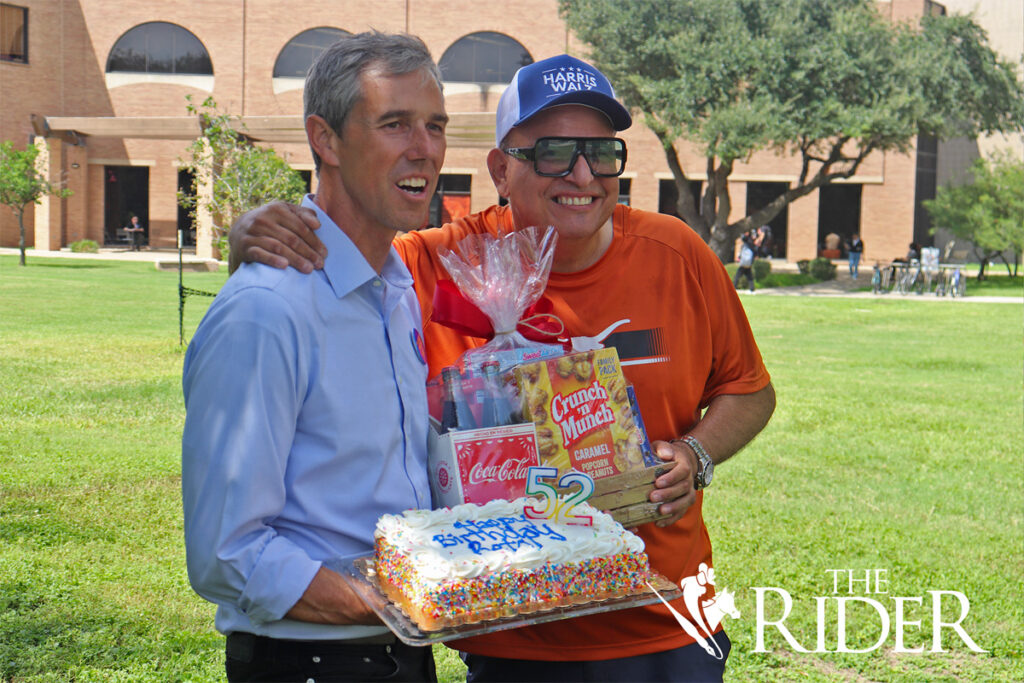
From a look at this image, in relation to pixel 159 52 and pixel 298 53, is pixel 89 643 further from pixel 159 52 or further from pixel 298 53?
pixel 159 52

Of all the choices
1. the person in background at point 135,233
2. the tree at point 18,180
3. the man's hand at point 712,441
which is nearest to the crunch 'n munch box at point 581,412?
the man's hand at point 712,441

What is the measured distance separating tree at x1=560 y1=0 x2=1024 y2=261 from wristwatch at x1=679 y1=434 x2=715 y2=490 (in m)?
30.1

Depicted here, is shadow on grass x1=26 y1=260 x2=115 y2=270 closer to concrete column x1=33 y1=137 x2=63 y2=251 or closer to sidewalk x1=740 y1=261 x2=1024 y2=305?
concrete column x1=33 y1=137 x2=63 y2=251

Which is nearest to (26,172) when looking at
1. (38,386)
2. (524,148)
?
(38,386)

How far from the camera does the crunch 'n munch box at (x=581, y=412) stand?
2.29m

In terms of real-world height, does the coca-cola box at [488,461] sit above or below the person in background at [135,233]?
below

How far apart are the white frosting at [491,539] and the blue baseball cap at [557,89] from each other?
1096 millimetres

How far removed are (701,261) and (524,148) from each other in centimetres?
59

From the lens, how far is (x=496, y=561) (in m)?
2.05

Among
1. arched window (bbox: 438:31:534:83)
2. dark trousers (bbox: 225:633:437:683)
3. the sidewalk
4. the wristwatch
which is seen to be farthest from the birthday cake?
arched window (bbox: 438:31:534:83)

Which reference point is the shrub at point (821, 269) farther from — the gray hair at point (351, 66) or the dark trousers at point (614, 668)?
the gray hair at point (351, 66)

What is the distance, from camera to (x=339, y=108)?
225cm

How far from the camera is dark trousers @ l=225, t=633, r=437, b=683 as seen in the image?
7.14 feet

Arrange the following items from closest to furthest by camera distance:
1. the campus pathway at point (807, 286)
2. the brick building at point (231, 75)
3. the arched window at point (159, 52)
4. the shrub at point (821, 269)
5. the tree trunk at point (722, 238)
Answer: the campus pathway at point (807, 286) → the shrub at point (821, 269) → the tree trunk at point (722, 238) → the brick building at point (231, 75) → the arched window at point (159, 52)
